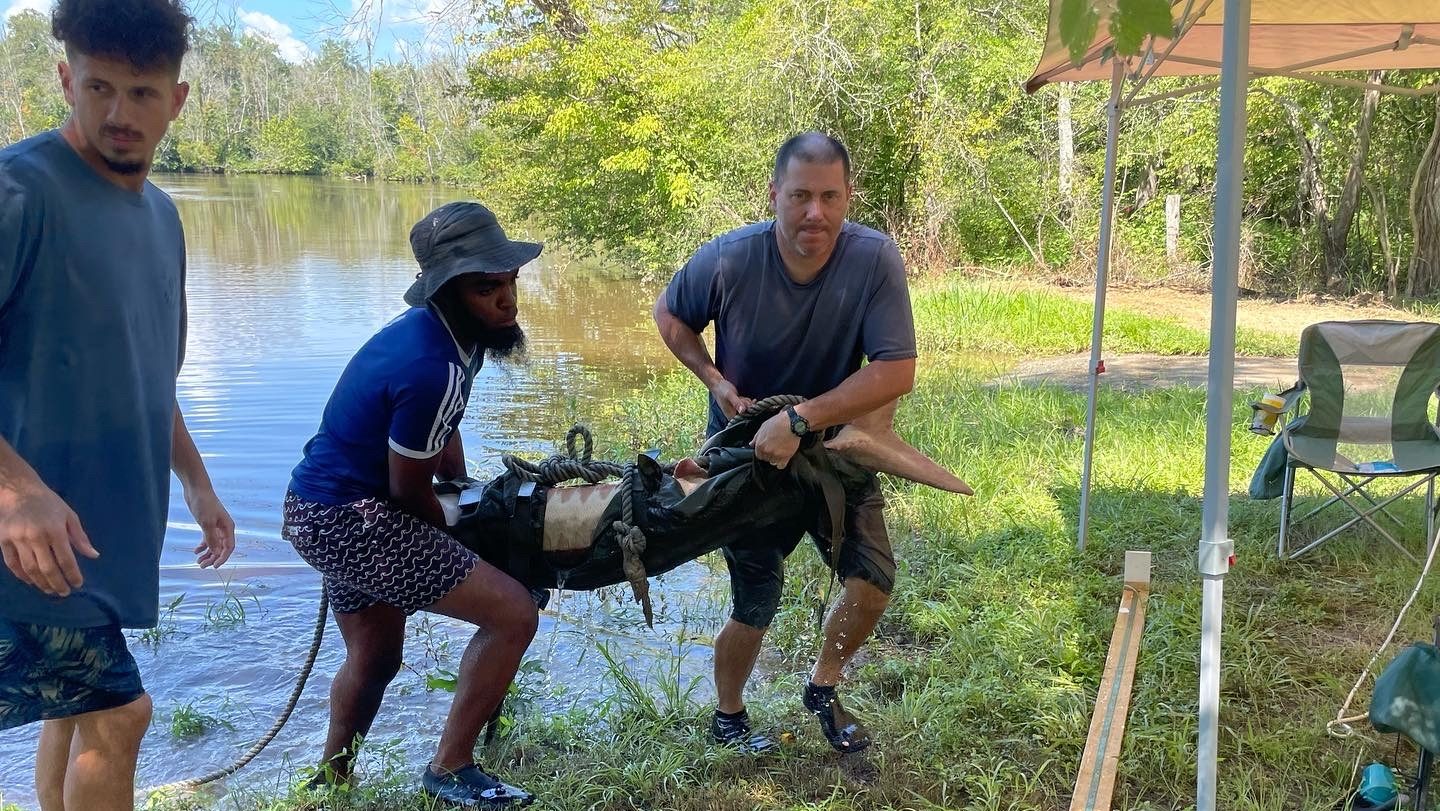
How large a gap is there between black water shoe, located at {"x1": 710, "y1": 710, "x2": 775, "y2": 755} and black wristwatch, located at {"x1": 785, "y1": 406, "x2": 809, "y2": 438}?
1083 millimetres

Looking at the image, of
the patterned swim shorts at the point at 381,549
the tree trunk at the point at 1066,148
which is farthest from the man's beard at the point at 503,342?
the tree trunk at the point at 1066,148

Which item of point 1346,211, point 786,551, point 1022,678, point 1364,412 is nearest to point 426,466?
point 786,551

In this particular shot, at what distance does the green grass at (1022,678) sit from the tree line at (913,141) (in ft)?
37.1

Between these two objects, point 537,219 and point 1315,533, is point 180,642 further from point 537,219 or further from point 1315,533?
point 537,219

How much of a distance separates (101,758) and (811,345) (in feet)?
7.15

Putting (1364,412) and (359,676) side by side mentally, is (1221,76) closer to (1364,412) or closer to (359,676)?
(359,676)

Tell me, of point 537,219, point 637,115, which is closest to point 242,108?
point 537,219

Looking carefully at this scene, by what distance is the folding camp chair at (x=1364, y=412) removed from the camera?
16.0 feet

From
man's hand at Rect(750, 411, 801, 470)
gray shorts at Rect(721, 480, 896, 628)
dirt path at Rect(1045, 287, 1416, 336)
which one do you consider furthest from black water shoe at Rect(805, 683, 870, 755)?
dirt path at Rect(1045, 287, 1416, 336)

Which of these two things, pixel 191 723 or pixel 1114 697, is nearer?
pixel 1114 697

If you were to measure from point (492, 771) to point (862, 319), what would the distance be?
1.87 m

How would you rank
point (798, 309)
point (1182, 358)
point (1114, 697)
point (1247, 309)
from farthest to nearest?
point (1247, 309), point (1182, 358), point (1114, 697), point (798, 309)

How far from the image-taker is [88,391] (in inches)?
84.7

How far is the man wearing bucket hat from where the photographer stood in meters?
2.65
